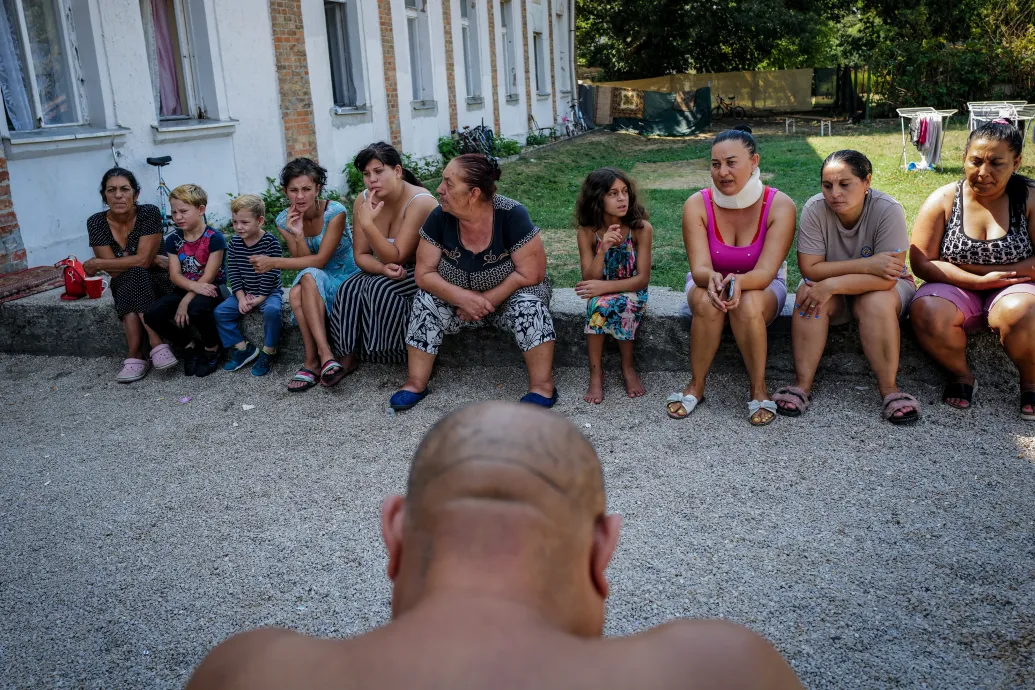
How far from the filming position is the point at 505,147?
17.1 meters

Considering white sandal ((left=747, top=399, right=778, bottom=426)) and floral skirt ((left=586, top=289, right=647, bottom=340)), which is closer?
white sandal ((left=747, top=399, right=778, bottom=426))

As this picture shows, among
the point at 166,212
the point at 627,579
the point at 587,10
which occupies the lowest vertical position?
the point at 627,579

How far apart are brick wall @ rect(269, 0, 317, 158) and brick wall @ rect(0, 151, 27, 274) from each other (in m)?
4.14

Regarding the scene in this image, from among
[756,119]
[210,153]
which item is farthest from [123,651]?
[756,119]

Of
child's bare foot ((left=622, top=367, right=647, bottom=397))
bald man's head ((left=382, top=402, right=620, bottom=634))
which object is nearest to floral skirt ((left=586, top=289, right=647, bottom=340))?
child's bare foot ((left=622, top=367, right=647, bottom=397))

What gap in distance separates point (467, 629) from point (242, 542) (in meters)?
2.66

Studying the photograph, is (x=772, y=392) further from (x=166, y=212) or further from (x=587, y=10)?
(x=587, y=10)

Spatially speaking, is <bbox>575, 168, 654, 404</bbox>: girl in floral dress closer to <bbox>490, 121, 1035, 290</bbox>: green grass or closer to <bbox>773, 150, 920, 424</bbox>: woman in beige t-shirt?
<bbox>490, 121, 1035, 290</bbox>: green grass

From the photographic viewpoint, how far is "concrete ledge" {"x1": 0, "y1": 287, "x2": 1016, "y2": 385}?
458 centimetres

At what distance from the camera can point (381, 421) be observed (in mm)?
4605

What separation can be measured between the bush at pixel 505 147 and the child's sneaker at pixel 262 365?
474 inches

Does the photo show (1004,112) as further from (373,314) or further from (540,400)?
(373,314)

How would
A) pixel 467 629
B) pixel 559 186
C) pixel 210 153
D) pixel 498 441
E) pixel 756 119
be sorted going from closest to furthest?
pixel 467 629
pixel 498 441
pixel 210 153
pixel 559 186
pixel 756 119

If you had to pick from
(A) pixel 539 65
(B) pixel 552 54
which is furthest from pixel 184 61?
(B) pixel 552 54
